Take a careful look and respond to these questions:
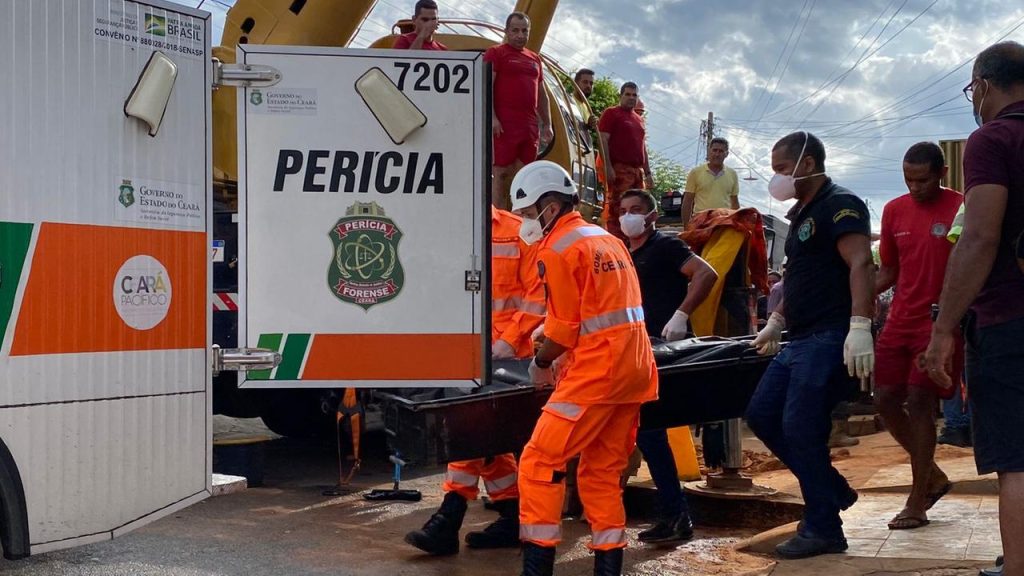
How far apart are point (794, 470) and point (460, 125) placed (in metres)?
2.29

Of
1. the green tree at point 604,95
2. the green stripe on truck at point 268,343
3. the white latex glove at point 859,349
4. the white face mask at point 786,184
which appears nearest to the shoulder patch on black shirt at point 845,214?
the white face mask at point 786,184

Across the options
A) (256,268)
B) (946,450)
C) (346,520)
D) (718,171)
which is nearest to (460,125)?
(256,268)

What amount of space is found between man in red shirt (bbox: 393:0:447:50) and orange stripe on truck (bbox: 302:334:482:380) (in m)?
3.55

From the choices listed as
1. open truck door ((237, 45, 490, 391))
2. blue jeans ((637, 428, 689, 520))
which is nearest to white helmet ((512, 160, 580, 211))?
open truck door ((237, 45, 490, 391))

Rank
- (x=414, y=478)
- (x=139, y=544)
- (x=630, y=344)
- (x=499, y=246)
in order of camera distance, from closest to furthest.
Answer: (x=630, y=344), (x=139, y=544), (x=499, y=246), (x=414, y=478)

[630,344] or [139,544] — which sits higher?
[630,344]

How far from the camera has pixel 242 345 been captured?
5.62 m

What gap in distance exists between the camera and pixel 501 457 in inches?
248

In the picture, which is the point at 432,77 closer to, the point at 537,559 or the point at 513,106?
the point at 537,559

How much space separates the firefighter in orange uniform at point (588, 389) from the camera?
16.5ft

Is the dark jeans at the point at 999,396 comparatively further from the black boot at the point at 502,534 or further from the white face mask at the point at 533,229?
the black boot at the point at 502,534

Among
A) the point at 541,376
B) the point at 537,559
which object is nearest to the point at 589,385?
the point at 541,376

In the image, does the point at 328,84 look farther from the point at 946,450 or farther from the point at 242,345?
the point at 946,450

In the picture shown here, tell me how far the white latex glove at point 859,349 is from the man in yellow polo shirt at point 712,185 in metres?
6.79
